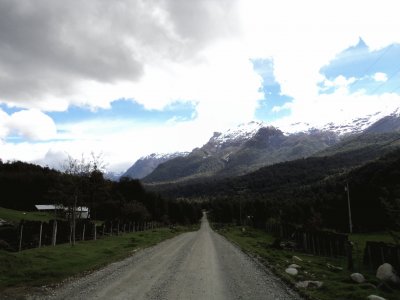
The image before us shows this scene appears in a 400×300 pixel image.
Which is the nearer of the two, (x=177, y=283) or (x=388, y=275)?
(x=177, y=283)

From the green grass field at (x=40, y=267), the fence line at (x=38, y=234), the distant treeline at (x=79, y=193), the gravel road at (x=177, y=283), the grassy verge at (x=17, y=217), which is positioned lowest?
the gravel road at (x=177, y=283)

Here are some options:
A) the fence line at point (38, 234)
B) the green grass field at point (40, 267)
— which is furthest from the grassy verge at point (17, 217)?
the green grass field at point (40, 267)

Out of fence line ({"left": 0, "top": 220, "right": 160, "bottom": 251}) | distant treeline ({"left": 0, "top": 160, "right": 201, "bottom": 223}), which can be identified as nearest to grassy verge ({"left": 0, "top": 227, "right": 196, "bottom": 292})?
fence line ({"left": 0, "top": 220, "right": 160, "bottom": 251})

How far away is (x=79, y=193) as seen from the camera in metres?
44.1

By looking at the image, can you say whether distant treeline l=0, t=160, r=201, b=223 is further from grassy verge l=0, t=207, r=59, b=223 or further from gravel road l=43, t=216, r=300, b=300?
gravel road l=43, t=216, r=300, b=300

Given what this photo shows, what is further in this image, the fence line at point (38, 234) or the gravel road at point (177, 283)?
the fence line at point (38, 234)

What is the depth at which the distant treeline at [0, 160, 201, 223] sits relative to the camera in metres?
44.5

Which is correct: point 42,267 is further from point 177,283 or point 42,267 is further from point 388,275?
point 388,275

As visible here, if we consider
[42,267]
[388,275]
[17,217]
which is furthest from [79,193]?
[388,275]

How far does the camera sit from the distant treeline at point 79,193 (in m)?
44.5

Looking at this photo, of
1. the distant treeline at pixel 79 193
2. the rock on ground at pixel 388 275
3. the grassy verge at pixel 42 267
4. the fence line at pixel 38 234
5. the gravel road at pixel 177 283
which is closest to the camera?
the gravel road at pixel 177 283

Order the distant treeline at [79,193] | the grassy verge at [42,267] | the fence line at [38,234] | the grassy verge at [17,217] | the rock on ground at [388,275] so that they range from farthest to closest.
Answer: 1. the grassy verge at [17,217]
2. the distant treeline at [79,193]
3. the fence line at [38,234]
4. the rock on ground at [388,275]
5. the grassy verge at [42,267]

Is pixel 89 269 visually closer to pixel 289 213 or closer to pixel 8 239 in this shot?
pixel 8 239

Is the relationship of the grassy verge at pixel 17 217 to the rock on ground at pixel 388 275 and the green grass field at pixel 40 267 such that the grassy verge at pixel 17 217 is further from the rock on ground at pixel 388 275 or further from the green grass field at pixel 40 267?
the rock on ground at pixel 388 275
